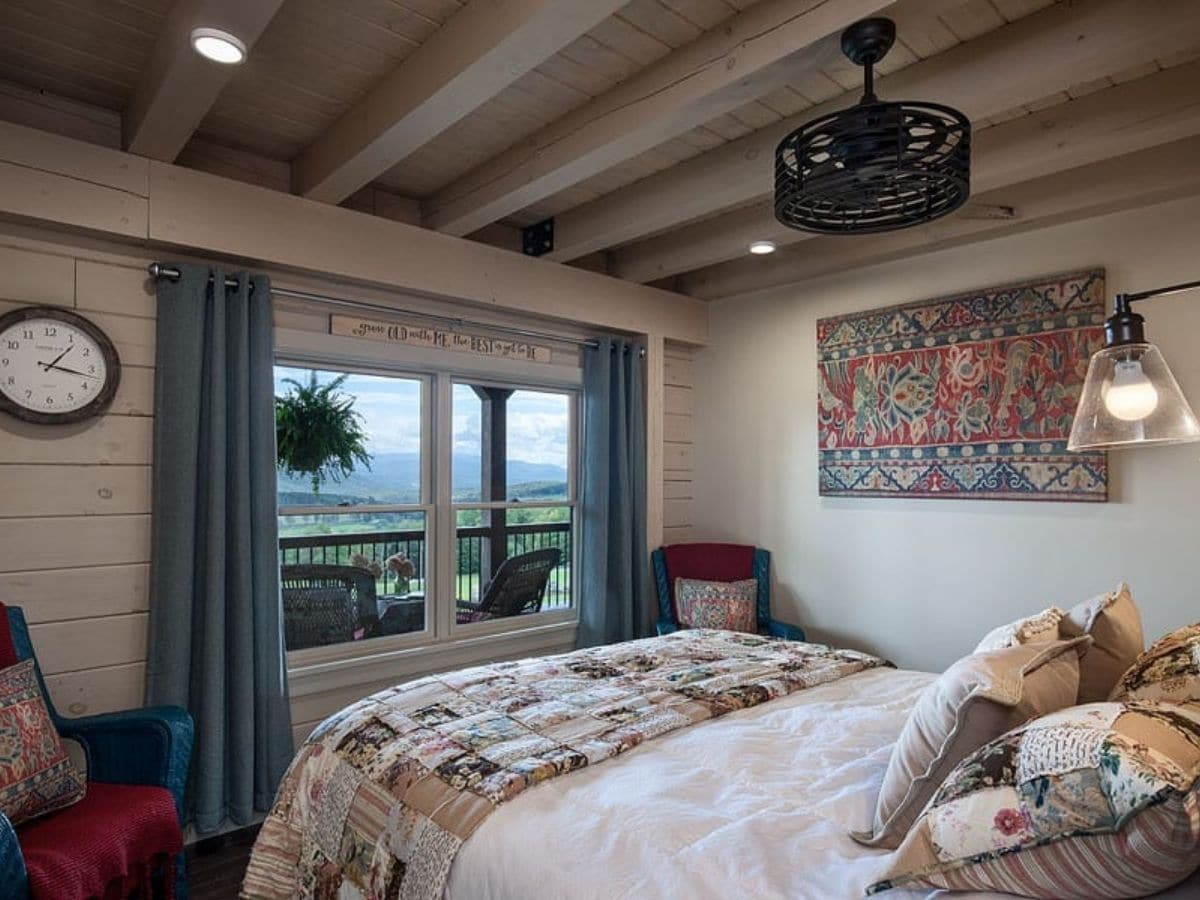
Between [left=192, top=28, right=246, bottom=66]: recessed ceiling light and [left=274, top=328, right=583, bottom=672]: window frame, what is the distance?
3.96 feet

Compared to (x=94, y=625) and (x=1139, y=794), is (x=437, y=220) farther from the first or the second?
(x=1139, y=794)

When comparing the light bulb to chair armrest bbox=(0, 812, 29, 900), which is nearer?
chair armrest bbox=(0, 812, 29, 900)

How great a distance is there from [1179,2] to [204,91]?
8.43ft

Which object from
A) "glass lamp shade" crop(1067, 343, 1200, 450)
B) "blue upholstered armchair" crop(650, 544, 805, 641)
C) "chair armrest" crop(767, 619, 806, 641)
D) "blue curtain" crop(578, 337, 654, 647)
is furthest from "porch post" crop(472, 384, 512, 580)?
"glass lamp shade" crop(1067, 343, 1200, 450)

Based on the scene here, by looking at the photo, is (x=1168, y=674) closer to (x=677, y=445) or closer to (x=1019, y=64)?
(x=1019, y=64)

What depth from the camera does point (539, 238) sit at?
12.0 feet

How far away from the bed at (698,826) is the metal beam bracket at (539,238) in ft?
8.13

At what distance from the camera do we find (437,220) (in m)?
3.30

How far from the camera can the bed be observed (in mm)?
1224

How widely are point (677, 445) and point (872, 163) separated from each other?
9.10 feet

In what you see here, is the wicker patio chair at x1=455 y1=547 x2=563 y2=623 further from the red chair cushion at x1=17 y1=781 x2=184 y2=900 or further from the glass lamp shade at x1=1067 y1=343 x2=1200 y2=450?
the glass lamp shade at x1=1067 y1=343 x2=1200 y2=450

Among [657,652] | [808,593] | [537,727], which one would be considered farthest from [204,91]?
[808,593]

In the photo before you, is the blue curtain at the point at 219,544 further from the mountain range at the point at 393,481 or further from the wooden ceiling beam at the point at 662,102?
the wooden ceiling beam at the point at 662,102

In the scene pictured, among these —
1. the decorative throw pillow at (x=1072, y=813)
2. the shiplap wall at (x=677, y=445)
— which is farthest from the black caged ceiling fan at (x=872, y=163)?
the shiplap wall at (x=677, y=445)
